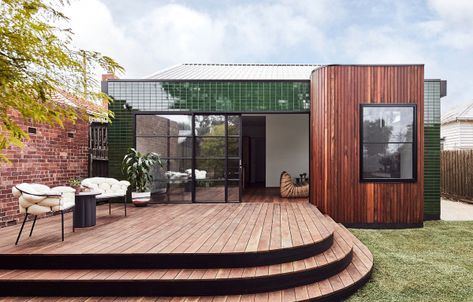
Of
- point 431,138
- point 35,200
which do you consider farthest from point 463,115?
point 35,200

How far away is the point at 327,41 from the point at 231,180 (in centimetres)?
1332

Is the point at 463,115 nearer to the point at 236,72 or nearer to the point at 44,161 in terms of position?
the point at 236,72

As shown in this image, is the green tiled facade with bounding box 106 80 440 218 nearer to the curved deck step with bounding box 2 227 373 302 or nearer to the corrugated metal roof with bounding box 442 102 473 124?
the curved deck step with bounding box 2 227 373 302

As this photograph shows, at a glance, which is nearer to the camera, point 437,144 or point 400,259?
point 400,259

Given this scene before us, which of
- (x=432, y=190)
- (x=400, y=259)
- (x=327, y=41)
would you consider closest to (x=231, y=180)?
(x=400, y=259)

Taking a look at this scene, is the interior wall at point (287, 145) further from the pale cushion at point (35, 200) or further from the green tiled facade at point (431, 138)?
the pale cushion at point (35, 200)

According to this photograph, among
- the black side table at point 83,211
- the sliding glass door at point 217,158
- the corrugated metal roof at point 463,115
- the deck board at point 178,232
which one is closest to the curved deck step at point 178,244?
the deck board at point 178,232

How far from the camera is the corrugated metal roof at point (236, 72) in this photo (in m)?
8.00

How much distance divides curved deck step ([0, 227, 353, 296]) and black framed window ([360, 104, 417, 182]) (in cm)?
355

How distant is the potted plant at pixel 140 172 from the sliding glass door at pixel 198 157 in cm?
35

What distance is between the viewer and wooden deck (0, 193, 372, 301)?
9.05 feet

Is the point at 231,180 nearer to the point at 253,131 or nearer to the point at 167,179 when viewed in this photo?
the point at 167,179

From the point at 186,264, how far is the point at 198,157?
150 inches

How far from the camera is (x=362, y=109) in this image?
18.9 feet
